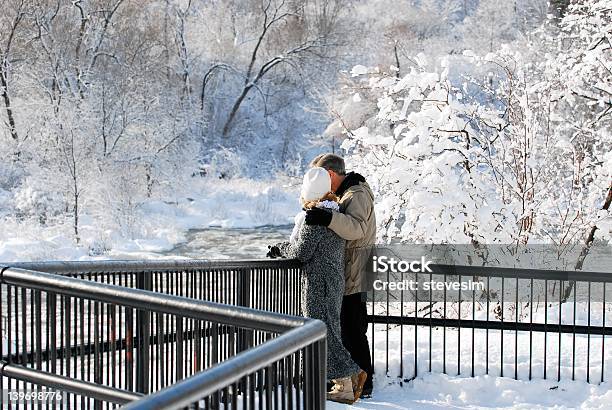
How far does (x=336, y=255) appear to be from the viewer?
5.72m

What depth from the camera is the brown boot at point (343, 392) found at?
582cm

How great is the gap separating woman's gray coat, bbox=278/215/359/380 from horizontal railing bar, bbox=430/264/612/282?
4.47 ft

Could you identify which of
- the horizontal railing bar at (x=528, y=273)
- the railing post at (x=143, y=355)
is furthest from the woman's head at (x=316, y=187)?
the railing post at (x=143, y=355)

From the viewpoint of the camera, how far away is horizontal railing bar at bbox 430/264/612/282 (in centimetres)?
627

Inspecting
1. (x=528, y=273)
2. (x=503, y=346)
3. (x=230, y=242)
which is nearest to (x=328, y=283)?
Answer: (x=528, y=273)

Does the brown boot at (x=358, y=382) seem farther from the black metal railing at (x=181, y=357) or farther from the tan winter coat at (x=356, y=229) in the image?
the black metal railing at (x=181, y=357)

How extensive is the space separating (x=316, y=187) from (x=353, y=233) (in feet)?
1.38

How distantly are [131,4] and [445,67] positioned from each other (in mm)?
28232

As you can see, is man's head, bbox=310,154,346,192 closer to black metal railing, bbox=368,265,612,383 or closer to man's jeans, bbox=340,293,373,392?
man's jeans, bbox=340,293,373,392

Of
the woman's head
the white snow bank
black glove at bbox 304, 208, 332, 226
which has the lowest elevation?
the white snow bank

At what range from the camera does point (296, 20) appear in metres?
43.1

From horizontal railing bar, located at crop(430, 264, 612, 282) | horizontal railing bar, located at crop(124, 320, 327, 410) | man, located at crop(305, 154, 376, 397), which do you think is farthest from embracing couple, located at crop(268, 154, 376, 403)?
horizontal railing bar, located at crop(124, 320, 327, 410)

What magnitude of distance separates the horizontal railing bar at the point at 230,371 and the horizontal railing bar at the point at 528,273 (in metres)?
4.20

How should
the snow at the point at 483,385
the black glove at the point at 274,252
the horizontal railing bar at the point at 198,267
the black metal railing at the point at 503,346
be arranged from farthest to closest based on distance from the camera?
the black metal railing at the point at 503,346
the black glove at the point at 274,252
the snow at the point at 483,385
the horizontal railing bar at the point at 198,267
